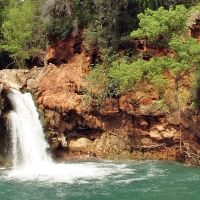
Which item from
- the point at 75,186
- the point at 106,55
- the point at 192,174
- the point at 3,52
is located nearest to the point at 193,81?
the point at 192,174

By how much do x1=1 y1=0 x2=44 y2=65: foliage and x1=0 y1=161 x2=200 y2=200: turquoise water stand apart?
1249 cm

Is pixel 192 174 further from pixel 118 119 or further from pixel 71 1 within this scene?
pixel 71 1

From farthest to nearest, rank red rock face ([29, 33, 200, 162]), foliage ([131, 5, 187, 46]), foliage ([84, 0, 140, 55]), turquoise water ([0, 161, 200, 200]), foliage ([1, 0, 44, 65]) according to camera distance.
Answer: foliage ([1, 0, 44, 65]), foliage ([84, 0, 140, 55]), red rock face ([29, 33, 200, 162]), foliage ([131, 5, 187, 46]), turquoise water ([0, 161, 200, 200])

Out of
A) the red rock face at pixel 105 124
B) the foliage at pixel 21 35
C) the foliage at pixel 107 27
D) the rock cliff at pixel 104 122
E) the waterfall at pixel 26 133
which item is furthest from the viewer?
the foliage at pixel 21 35

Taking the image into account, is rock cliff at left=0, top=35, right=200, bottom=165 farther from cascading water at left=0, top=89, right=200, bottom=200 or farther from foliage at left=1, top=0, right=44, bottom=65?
foliage at left=1, top=0, right=44, bottom=65

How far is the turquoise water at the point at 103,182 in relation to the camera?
14.1 metres

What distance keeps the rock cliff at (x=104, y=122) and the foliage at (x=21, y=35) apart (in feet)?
20.6

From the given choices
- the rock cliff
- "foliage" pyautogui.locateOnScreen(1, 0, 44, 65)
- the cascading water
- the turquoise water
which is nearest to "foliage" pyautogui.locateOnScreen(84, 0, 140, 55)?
the rock cliff

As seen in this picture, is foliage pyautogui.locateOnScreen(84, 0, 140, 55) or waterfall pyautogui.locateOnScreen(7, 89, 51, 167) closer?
waterfall pyautogui.locateOnScreen(7, 89, 51, 167)

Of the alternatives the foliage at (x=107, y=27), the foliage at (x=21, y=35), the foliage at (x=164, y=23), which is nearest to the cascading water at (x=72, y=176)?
the foliage at (x=107, y=27)

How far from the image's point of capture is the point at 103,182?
15727mm

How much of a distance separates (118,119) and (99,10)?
22.2 ft

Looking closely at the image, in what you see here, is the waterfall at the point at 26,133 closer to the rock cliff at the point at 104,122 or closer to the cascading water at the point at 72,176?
the cascading water at the point at 72,176

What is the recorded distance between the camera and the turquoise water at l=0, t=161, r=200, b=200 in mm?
14086
